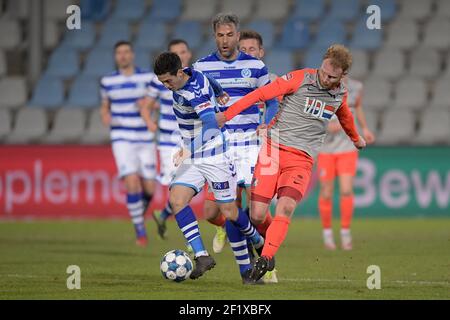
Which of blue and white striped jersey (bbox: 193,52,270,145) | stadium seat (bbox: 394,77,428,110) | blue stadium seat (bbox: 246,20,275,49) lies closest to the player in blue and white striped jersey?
blue and white striped jersey (bbox: 193,52,270,145)

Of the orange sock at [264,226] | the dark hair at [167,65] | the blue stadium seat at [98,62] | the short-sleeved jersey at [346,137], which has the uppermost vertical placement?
the dark hair at [167,65]

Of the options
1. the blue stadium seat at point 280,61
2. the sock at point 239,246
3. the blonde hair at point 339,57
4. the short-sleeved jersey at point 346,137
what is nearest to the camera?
the blonde hair at point 339,57

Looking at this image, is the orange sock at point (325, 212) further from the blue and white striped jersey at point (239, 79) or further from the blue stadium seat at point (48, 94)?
the blue stadium seat at point (48, 94)

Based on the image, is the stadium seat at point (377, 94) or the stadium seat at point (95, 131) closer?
the stadium seat at point (95, 131)

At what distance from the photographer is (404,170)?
687 inches

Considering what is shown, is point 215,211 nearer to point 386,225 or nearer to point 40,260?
point 40,260

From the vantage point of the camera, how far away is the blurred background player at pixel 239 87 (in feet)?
33.9

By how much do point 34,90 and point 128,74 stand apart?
597cm

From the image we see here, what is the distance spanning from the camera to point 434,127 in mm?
19141

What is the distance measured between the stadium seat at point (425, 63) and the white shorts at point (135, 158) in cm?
722

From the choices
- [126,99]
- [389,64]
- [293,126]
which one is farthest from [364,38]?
[293,126]

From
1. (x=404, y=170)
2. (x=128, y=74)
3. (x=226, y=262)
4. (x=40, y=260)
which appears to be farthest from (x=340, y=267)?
(x=404, y=170)

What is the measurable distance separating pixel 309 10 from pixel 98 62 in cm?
416

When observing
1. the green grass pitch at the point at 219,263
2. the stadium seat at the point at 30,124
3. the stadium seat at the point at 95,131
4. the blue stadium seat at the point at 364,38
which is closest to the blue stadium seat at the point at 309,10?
the blue stadium seat at the point at 364,38
